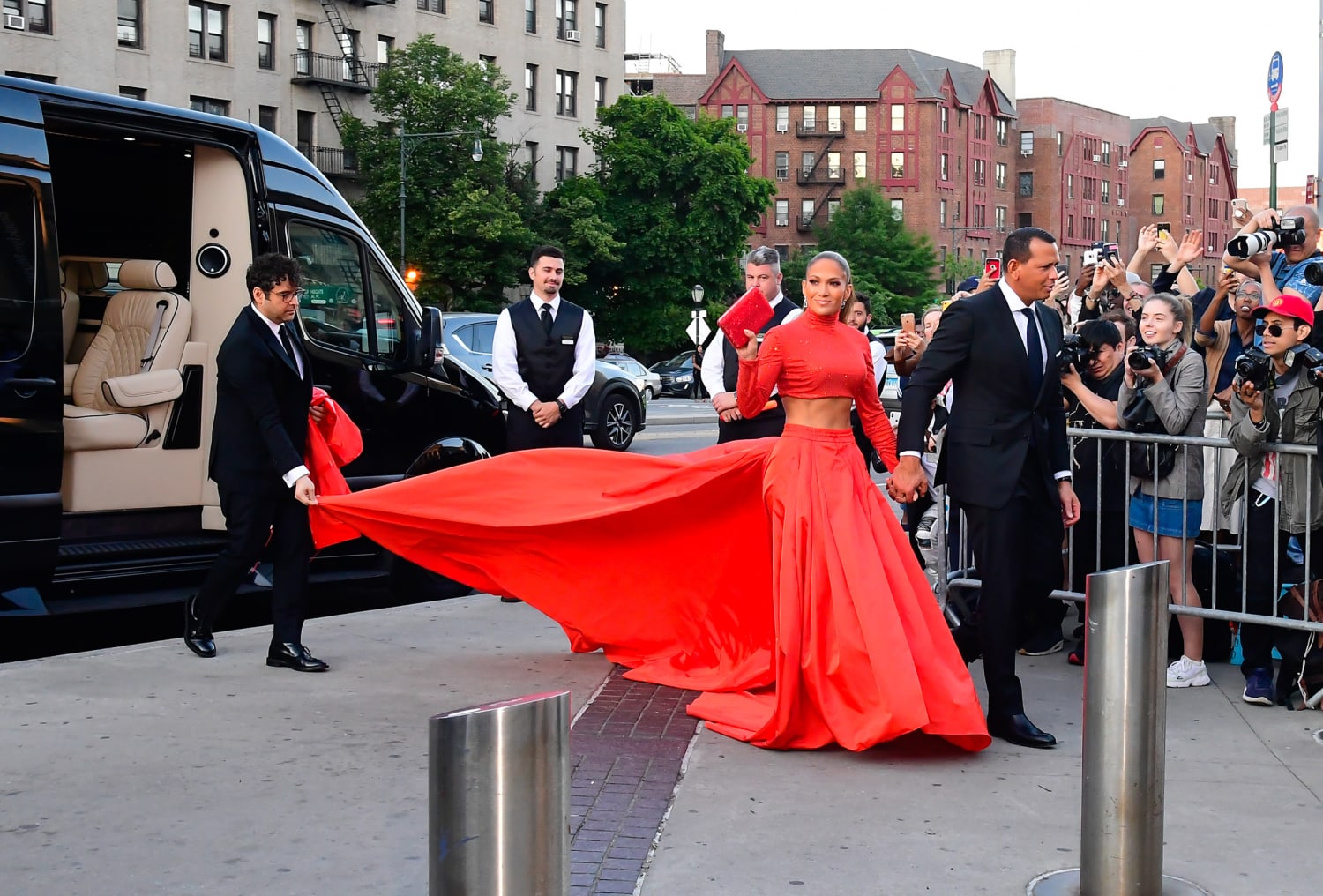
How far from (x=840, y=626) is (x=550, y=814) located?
10.6 feet

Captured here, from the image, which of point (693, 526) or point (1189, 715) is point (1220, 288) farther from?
point (693, 526)

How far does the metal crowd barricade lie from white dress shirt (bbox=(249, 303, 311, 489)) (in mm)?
3138

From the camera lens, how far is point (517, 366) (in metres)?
9.20

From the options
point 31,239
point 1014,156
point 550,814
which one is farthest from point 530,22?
point 550,814

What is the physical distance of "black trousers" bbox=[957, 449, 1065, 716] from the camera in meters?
6.04

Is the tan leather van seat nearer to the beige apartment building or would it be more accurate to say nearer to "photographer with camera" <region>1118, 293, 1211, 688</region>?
"photographer with camera" <region>1118, 293, 1211, 688</region>

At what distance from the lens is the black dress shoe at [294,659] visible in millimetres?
7309

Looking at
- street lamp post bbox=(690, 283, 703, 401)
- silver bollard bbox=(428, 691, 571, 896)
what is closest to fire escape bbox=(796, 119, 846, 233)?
street lamp post bbox=(690, 283, 703, 401)

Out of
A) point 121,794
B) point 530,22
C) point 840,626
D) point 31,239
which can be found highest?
point 530,22

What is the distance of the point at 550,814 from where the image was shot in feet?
8.79

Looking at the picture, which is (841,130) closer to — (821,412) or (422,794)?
(821,412)

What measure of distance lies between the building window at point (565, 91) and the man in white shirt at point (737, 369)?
55653mm

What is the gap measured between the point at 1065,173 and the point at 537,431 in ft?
328

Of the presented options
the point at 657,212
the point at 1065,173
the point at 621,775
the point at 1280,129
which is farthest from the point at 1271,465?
the point at 1065,173
